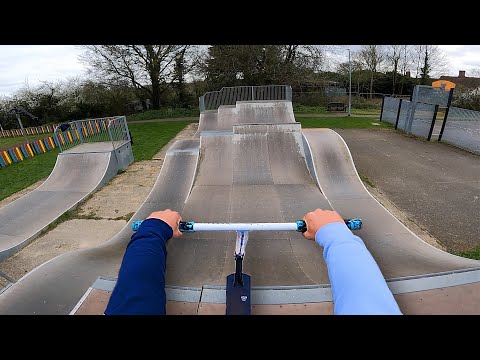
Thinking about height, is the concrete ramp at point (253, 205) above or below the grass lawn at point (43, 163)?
above

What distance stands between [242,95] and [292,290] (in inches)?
785

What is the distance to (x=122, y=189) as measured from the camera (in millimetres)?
9250

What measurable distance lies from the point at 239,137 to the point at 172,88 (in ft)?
80.9

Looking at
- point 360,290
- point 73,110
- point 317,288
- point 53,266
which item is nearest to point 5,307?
point 53,266

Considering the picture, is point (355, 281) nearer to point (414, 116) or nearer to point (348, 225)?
point (348, 225)

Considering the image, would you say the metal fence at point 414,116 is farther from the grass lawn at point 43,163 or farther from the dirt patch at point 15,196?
the dirt patch at point 15,196

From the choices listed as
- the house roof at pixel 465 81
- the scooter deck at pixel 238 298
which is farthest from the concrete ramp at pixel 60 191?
the house roof at pixel 465 81

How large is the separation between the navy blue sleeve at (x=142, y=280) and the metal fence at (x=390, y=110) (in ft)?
64.2

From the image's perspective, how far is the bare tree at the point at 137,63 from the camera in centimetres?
2538

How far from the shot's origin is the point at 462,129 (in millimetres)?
12469

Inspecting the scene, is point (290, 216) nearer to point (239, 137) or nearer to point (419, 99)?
point (239, 137)

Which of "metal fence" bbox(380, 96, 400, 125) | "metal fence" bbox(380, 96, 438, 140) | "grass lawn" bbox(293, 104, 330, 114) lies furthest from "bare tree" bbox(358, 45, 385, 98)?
"metal fence" bbox(380, 96, 438, 140)

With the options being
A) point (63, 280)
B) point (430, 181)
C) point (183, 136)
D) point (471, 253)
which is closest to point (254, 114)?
point (183, 136)

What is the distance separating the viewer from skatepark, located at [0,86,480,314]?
2.34 metres
